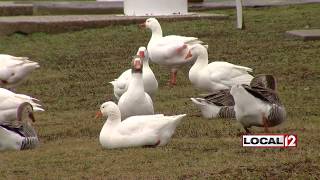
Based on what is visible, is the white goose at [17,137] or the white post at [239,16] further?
the white post at [239,16]

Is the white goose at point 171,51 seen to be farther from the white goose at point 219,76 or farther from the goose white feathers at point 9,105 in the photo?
the goose white feathers at point 9,105

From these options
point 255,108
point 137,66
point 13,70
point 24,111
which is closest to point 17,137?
point 24,111

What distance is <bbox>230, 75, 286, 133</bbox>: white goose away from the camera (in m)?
9.44

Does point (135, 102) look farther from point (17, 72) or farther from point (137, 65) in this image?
point (17, 72)

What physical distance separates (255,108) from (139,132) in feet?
3.78

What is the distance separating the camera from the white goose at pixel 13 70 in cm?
1327

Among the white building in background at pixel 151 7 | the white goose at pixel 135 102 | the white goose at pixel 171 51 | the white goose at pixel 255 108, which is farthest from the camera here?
the white building in background at pixel 151 7

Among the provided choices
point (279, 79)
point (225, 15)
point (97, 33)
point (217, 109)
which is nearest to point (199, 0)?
point (225, 15)

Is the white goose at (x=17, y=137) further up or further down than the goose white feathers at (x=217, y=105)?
further up

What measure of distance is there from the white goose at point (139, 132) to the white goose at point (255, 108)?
694 mm

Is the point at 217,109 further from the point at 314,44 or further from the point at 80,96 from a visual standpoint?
the point at 314,44

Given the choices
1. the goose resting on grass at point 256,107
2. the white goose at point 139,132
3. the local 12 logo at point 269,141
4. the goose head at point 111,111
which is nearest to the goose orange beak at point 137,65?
the goose head at point 111,111

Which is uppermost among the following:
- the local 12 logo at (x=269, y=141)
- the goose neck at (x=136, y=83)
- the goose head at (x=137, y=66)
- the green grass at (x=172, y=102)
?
the goose head at (x=137, y=66)

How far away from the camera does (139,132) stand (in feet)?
29.4
